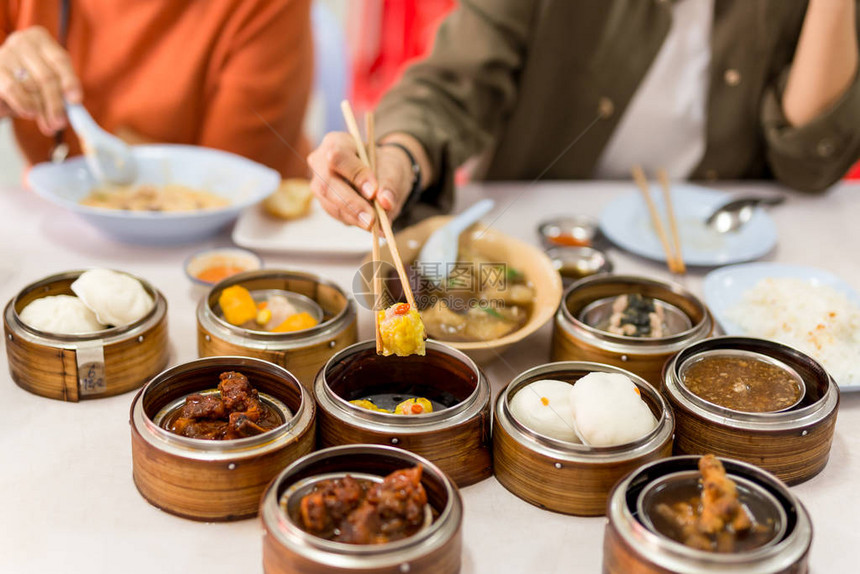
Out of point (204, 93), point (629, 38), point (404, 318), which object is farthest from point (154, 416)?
point (629, 38)

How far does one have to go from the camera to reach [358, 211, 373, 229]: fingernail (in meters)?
1.85

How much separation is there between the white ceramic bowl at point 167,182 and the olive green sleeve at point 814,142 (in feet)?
6.01

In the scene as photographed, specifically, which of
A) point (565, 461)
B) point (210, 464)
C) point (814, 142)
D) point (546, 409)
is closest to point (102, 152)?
point (210, 464)

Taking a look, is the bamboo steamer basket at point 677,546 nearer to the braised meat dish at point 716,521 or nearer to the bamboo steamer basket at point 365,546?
the braised meat dish at point 716,521

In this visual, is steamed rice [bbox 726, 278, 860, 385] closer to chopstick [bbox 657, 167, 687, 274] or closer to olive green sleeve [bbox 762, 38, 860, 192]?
chopstick [bbox 657, 167, 687, 274]

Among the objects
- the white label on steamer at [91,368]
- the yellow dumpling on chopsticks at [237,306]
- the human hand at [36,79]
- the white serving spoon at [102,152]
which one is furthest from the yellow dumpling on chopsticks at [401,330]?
the human hand at [36,79]

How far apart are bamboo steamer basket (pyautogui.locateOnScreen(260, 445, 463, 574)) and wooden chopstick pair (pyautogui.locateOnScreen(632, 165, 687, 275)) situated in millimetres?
1331

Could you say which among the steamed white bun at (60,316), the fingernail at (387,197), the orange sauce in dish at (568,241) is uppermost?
the fingernail at (387,197)

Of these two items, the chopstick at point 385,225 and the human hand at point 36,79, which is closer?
the chopstick at point 385,225

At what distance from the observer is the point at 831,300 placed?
79.8 inches

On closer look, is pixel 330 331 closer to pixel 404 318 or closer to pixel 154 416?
pixel 404 318

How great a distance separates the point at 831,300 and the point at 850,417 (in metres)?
0.35

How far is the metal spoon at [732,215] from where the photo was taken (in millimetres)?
2697

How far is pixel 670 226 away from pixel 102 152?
192 centimetres
